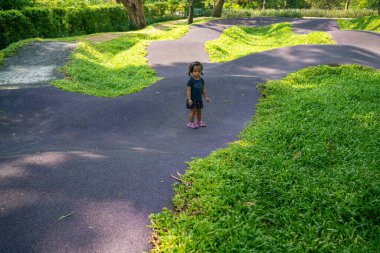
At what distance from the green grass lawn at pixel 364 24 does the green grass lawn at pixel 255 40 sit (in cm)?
454

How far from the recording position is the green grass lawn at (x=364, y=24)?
20562mm

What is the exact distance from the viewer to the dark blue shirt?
6.30 meters

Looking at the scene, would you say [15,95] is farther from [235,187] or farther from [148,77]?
[235,187]

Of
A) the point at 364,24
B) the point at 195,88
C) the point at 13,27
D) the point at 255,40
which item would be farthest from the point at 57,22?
the point at 364,24

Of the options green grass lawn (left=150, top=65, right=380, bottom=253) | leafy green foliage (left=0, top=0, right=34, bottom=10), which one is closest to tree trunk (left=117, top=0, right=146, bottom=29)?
leafy green foliage (left=0, top=0, right=34, bottom=10)

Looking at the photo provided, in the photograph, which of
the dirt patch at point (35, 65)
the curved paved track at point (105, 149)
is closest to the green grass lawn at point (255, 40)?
the curved paved track at point (105, 149)

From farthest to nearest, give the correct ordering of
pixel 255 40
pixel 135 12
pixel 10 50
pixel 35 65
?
A: pixel 135 12
pixel 255 40
pixel 10 50
pixel 35 65

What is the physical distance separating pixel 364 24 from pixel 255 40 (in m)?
8.97

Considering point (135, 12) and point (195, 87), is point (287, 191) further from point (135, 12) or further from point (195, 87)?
point (135, 12)

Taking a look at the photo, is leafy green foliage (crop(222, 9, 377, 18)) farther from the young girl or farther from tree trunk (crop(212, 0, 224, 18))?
the young girl

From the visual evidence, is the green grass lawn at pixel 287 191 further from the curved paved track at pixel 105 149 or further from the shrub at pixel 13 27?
the shrub at pixel 13 27

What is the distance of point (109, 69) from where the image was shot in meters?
12.4

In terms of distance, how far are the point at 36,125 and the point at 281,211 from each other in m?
6.22

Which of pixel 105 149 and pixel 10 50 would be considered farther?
pixel 10 50
